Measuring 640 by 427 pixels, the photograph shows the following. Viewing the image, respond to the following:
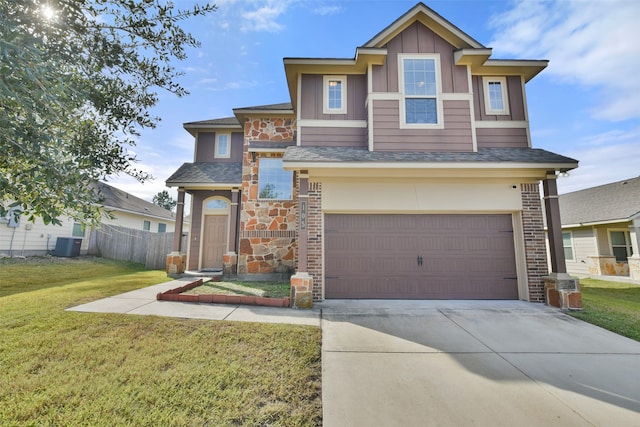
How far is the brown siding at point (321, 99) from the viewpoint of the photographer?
7609mm

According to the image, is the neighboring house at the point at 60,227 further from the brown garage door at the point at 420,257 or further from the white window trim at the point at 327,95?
the white window trim at the point at 327,95

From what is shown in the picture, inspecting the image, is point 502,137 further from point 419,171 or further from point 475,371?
point 475,371

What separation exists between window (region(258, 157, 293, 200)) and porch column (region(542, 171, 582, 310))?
24.0ft

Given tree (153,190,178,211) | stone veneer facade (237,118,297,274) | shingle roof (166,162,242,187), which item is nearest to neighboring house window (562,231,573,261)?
stone veneer facade (237,118,297,274)

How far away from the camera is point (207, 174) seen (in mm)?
10883

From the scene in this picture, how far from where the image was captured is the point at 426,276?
22.5 ft

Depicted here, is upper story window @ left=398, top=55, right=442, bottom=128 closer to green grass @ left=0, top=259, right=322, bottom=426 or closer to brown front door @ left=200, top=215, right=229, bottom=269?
green grass @ left=0, top=259, right=322, bottom=426

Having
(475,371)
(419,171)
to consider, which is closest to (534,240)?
(419,171)

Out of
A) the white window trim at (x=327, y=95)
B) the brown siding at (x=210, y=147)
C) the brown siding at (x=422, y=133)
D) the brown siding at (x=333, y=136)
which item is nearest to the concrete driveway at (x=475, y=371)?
the brown siding at (x=422, y=133)

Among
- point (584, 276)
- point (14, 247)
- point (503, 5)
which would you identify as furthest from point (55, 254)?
point (584, 276)

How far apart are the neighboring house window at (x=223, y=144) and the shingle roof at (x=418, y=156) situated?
5.84 meters

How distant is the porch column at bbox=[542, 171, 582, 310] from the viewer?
611 centimetres

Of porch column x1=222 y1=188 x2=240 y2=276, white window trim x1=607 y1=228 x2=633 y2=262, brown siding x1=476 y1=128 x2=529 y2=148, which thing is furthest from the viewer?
white window trim x1=607 y1=228 x2=633 y2=262

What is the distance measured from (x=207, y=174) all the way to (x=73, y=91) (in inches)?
334
